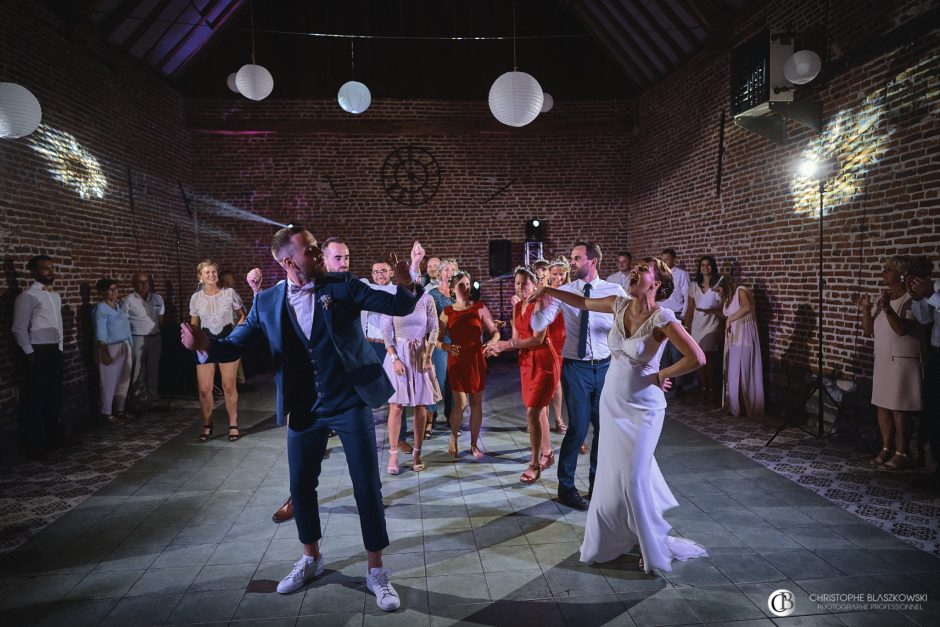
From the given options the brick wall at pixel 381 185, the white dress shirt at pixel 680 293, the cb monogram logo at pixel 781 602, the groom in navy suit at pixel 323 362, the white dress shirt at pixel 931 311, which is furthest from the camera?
the brick wall at pixel 381 185

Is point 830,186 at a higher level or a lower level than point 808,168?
lower

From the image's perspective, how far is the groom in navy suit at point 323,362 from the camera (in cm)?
249

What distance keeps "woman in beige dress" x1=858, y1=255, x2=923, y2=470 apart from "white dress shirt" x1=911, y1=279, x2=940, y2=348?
3.4 inches

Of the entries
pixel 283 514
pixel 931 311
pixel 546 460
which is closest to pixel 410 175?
pixel 546 460

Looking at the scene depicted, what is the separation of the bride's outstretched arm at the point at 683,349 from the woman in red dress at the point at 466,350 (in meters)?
2.09

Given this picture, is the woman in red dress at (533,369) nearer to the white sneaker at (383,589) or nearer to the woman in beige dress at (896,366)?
the white sneaker at (383,589)

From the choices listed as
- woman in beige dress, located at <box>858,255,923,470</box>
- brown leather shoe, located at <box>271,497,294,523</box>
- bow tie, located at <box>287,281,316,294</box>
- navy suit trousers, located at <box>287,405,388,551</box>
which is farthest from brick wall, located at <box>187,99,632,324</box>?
navy suit trousers, located at <box>287,405,388,551</box>

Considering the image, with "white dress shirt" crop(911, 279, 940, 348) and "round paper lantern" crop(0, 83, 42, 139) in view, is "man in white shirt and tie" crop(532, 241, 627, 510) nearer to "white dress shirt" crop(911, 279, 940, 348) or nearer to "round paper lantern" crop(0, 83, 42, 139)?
"white dress shirt" crop(911, 279, 940, 348)

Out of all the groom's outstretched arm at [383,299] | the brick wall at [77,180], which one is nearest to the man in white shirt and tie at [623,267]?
the groom's outstretched arm at [383,299]

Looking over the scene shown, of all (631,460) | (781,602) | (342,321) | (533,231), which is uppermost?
(533,231)

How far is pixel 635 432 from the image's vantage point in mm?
2709

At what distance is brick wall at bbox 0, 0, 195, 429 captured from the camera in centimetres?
541

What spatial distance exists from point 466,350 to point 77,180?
5448 millimetres

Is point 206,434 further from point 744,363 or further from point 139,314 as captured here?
point 744,363
